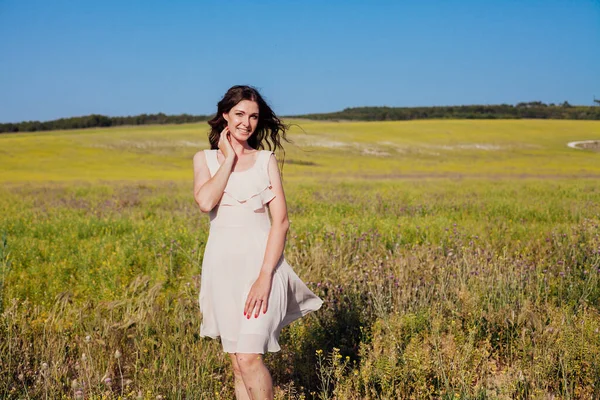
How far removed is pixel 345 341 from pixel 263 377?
1660 mm

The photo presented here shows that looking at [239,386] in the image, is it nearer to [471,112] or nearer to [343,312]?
[343,312]

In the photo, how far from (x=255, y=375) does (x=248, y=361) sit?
0.32ft

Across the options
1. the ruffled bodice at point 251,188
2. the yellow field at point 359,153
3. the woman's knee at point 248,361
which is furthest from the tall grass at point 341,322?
the yellow field at point 359,153

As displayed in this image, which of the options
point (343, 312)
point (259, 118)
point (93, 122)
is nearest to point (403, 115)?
point (93, 122)

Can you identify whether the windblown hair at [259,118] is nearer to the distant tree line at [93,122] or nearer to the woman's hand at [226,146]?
the woman's hand at [226,146]

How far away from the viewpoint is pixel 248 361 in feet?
8.95

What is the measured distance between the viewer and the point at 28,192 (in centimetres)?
1786

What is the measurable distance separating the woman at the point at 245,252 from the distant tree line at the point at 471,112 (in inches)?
3440

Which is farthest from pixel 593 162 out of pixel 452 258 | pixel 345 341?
pixel 345 341

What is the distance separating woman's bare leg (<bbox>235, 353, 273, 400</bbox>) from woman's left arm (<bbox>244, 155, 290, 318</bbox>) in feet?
0.71

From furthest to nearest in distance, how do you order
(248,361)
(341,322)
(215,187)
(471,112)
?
(471,112)
(341,322)
(215,187)
(248,361)

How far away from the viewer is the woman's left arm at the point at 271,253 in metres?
2.75

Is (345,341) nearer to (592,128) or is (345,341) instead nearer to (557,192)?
(557,192)

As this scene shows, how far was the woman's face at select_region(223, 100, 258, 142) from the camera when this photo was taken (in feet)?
9.95
